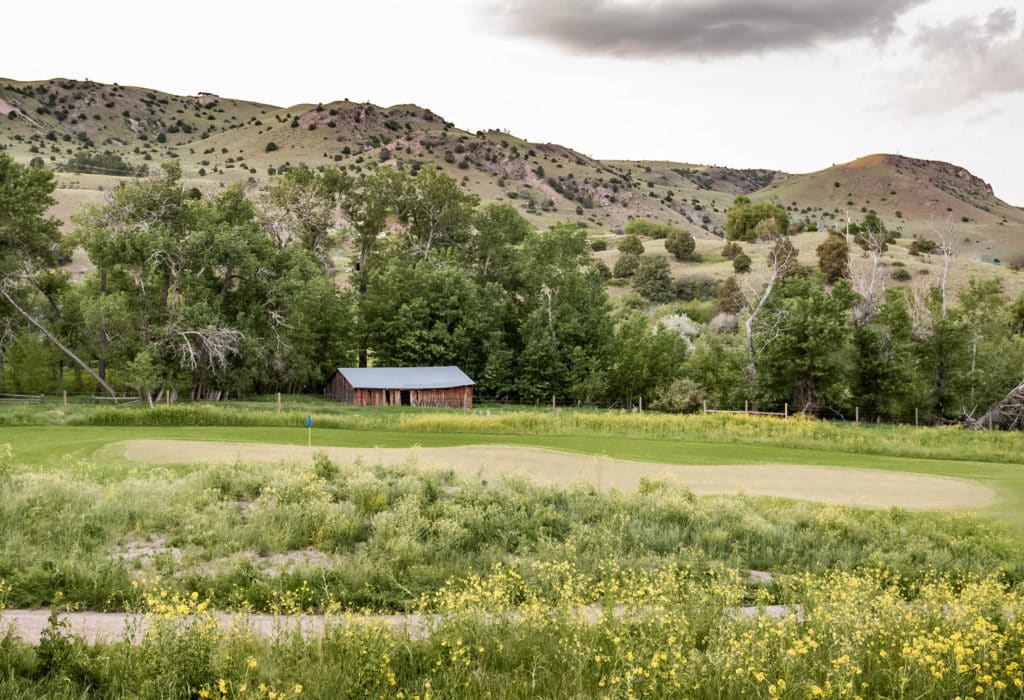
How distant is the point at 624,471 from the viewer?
75.5ft

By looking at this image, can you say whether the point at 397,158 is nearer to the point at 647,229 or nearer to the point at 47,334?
the point at 647,229

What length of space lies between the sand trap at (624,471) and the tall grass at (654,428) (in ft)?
22.8

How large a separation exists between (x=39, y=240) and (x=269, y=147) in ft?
380

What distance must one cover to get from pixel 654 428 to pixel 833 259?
5989 centimetres

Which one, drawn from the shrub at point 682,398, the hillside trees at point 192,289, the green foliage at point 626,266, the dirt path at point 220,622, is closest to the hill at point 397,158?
the green foliage at point 626,266

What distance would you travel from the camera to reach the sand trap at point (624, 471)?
2008 centimetres

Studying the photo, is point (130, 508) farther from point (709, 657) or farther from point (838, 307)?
point (838, 307)

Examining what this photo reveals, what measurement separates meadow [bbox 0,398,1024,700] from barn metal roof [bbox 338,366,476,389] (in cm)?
2409

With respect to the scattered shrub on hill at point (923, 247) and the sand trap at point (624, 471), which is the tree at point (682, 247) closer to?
the scattered shrub on hill at point (923, 247)

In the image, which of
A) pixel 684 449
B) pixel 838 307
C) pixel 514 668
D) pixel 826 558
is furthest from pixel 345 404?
pixel 514 668

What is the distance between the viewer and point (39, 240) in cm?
4250

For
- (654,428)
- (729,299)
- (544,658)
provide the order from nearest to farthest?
(544,658) < (654,428) < (729,299)

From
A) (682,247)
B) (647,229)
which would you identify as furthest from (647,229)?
(682,247)

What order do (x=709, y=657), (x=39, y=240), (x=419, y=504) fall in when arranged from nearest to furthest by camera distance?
(x=709, y=657), (x=419, y=504), (x=39, y=240)
